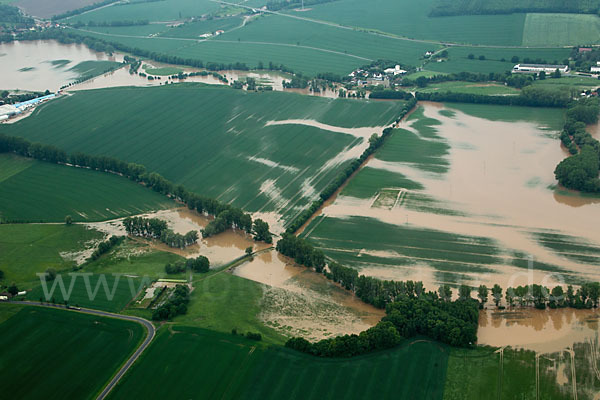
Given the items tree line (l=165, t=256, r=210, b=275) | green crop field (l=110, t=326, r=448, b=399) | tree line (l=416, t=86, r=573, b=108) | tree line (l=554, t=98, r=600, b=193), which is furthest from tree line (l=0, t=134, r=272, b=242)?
tree line (l=416, t=86, r=573, b=108)

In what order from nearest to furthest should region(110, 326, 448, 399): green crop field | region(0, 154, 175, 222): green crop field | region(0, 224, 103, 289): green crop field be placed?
1. region(110, 326, 448, 399): green crop field
2. region(0, 224, 103, 289): green crop field
3. region(0, 154, 175, 222): green crop field

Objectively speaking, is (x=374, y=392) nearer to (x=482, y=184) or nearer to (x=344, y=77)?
(x=482, y=184)

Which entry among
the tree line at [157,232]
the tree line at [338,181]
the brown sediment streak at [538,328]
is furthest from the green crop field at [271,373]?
the tree line at [338,181]

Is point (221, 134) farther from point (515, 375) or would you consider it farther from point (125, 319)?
point (515, 375)

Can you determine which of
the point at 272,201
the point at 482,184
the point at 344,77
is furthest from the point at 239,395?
the point at 344,77

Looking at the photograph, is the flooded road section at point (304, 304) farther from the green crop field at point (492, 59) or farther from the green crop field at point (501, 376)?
the green crop field at point (492, 59)

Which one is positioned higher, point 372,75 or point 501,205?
point 372,75

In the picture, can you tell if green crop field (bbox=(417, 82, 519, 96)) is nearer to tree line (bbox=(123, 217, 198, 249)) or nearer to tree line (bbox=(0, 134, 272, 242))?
tree line (bbox=(0, 134, 272, 242))

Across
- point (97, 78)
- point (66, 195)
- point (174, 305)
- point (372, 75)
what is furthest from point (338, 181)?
point (97, 78)
